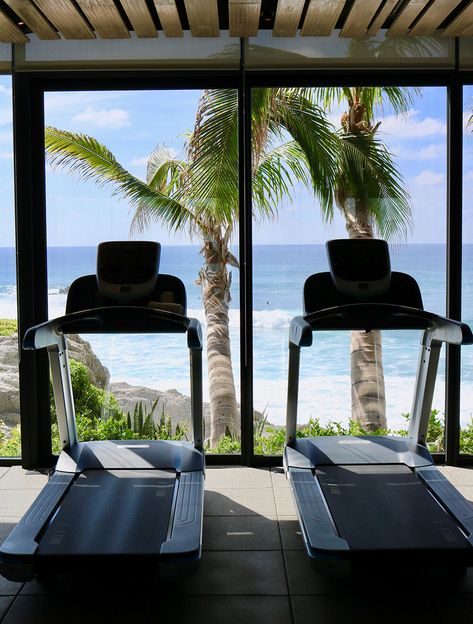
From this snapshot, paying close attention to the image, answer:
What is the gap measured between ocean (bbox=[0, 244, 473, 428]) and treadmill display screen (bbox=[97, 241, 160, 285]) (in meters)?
0.91

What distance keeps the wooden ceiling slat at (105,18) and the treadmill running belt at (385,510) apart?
3067mm

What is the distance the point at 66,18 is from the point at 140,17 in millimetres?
464

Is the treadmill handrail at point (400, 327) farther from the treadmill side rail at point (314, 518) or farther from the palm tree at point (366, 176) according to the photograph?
the palm tree at point (366, 176)

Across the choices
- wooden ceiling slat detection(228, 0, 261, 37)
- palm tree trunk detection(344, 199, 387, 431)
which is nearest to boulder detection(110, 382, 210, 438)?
palm tree trunk detection(344, 199, 387, 431)

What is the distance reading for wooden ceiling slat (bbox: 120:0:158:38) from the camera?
13.9ft

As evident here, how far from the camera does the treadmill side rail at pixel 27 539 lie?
10.0ft

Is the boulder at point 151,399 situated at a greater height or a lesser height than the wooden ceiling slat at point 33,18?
lesser

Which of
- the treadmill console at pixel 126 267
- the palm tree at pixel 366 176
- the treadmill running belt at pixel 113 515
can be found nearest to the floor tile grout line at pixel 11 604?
the treadmill running belt at pixel 113 515

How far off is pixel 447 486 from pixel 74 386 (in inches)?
111

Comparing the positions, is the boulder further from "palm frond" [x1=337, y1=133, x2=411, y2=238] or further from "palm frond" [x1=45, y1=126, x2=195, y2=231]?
"palm frond" [x1=337, y1=133, x2=411, y2=238]

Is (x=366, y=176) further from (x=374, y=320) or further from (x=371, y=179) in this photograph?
(x=374, y=320)

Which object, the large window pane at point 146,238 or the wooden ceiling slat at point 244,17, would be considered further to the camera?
the large window pane at point 146,238

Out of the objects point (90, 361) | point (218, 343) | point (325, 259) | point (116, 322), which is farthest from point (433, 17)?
point (90, 361)

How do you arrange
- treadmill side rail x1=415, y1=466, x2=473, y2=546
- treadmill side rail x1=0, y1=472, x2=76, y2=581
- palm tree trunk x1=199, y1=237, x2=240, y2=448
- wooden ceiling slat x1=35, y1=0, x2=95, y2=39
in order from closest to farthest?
1. treadmill side rail x1=0, y1=472, x2=76, y2=581
2. treadmill side rail x1=415, y1=466, x2=473, y2=546
3. wooden ceiling slat x1=35, y1=0, x2=95, y2=39
4. palm tree trunk x1=199, y1=237, x2=240, y2=448
